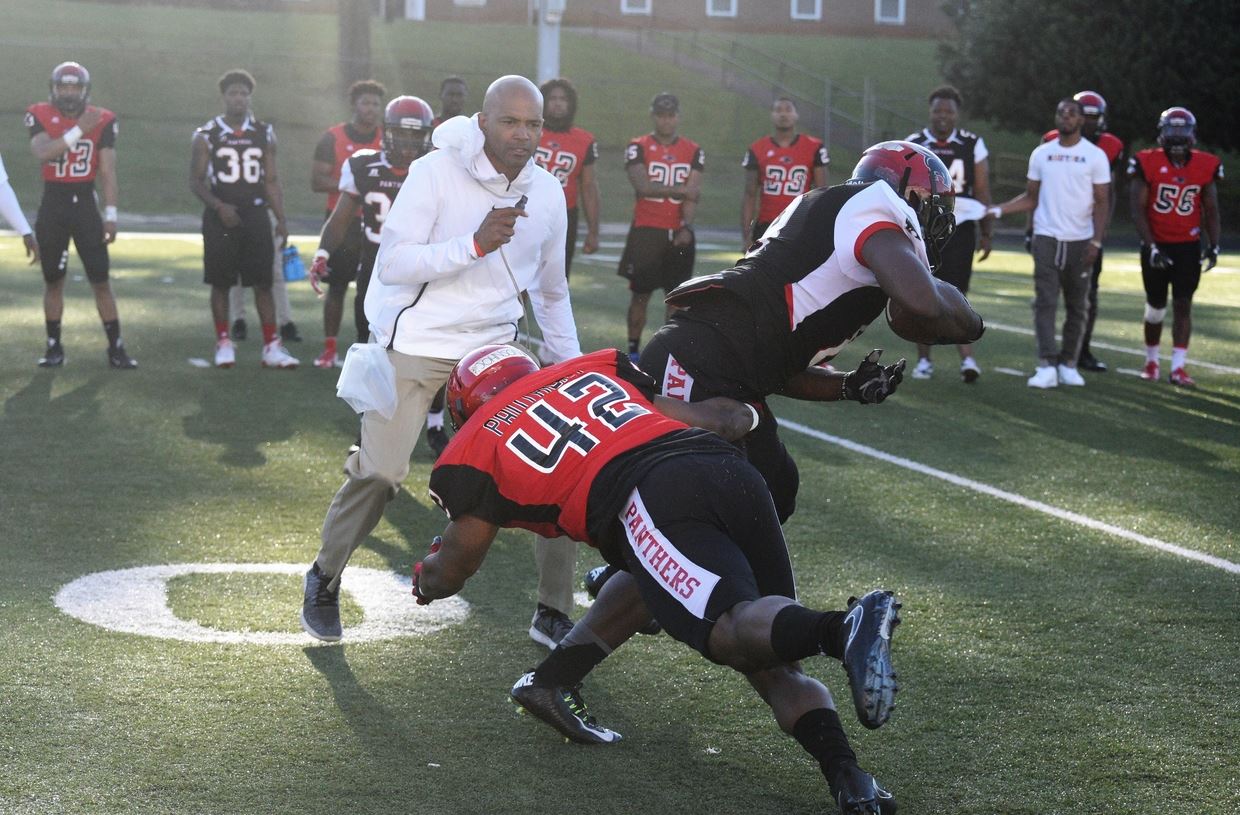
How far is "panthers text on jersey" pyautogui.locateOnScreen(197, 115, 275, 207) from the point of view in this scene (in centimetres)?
1124

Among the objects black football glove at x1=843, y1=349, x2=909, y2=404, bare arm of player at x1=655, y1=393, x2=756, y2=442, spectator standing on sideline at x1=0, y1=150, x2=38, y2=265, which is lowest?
bare arm of player at x1=655, y1=393, x2=756, y2=442

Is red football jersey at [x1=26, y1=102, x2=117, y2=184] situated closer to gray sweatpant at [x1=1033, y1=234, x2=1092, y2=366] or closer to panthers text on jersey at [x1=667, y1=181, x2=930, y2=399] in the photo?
gray sweatpant at [x1=1033, y1=234, x2=1092, y2=366]

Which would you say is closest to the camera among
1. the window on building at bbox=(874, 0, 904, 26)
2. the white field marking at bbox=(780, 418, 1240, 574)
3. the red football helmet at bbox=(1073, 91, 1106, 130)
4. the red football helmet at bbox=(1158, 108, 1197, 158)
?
the white field marking at bbox=(780, 418, 1240, 574)

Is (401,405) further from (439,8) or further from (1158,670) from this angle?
(439,8)

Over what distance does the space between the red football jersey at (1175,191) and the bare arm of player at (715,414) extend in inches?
331

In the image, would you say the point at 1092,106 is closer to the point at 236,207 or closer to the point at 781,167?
the point at 781,167

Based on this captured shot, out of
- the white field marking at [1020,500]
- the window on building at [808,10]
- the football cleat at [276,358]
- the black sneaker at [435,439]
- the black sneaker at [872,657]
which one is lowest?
the white field marking at [1020,500]

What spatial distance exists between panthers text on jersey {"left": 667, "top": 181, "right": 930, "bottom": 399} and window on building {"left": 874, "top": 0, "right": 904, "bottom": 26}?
55.3 m

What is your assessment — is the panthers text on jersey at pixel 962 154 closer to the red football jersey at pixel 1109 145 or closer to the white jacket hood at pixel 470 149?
the red football jersey at pixel 1109 145

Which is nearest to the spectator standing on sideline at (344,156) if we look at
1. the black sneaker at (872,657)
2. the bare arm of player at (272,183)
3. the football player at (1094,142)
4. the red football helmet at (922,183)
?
the bare arm of player at (272,183)

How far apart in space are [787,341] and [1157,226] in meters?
8.18

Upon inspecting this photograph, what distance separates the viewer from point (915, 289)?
4.08m

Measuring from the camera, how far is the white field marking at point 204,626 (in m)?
5.40

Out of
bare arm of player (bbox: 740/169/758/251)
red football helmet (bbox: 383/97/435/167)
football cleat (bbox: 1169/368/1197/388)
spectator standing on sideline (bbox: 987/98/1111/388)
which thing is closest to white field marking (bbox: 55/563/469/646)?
red football helmet (bbox: 383/97/435/167)
